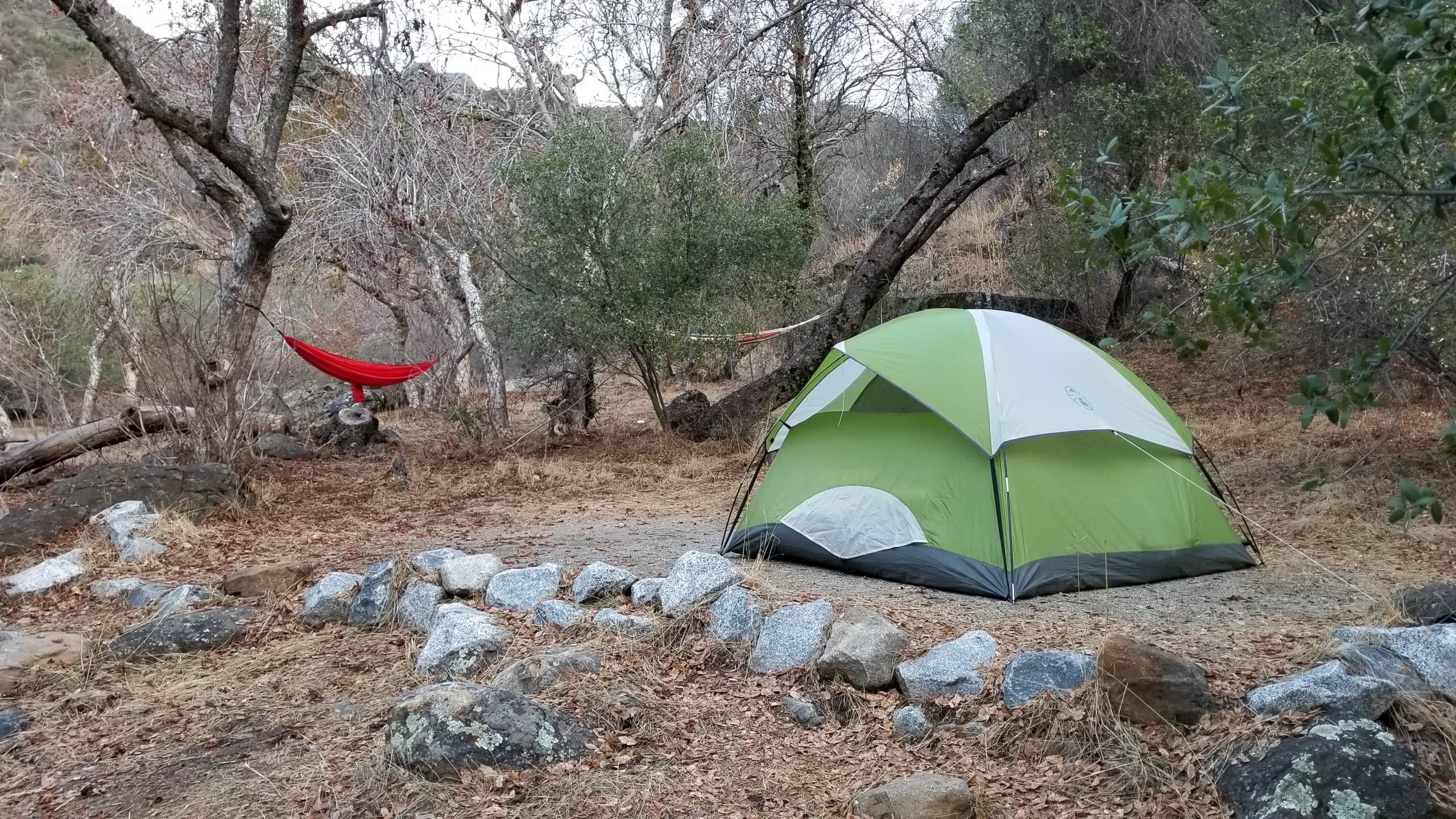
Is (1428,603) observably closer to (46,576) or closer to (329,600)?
(329,600)

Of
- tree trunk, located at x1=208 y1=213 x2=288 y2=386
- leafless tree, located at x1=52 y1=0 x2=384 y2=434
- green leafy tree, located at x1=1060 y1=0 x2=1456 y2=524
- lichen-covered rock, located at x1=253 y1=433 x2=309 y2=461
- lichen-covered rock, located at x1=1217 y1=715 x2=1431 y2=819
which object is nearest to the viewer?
green leafy tree, located at x1=1060 y1=0 x2=1456 y2=524

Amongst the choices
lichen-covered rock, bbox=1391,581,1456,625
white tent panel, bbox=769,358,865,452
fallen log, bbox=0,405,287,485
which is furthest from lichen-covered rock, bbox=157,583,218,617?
lichen-covered rock, bbox=1391,581,1456,625

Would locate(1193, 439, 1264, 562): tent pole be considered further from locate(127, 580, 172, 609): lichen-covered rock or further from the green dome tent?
locate(127, 580, 172, 609): lichen-covered rock

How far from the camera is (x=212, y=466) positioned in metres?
6.23

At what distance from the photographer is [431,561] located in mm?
4777

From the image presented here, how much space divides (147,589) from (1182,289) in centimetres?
889

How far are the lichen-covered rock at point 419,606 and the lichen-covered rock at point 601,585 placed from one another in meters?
0.63

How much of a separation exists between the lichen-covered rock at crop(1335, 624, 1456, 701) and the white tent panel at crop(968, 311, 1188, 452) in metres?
1.49

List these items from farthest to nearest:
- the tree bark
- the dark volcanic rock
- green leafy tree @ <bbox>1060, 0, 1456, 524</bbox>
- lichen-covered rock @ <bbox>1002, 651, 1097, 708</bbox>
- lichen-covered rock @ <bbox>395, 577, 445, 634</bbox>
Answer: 1. the tree bark
2. the dark volcanic rock
3. lichen-covered rock @ <bbox>395, 577, 445, 634</bbox>
4. lichen-covered rock @ <bbox>1002, 651, 1097, 708</bbox>
5. green leafy tree @ <bbox>1060, 0, 1456, 524</bbox>

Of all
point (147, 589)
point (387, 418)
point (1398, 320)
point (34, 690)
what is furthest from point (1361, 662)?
point (387, 418)

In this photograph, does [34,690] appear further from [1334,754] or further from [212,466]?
[1334,754]

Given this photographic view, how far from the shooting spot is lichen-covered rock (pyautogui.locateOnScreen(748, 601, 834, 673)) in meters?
3.61

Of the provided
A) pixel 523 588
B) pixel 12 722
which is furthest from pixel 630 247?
pixel 12 722

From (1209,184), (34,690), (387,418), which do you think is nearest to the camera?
(1209,184)
